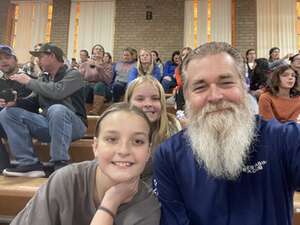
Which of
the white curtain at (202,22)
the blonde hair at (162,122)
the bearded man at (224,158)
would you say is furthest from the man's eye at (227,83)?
the white curtain at (202,22)

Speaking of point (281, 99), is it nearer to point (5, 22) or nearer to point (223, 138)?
point (223, 138)

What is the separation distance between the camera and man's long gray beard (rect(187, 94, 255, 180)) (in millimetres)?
907

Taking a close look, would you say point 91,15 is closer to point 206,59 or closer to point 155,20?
point 155,20

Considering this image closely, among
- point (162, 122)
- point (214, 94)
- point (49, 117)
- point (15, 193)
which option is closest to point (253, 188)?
point (214, 94)

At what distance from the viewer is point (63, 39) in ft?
24.4

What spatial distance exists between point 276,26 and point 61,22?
4.65 meters

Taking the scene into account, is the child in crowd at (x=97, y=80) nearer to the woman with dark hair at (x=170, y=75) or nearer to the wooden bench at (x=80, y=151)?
the woman with dark hair at (x=170, y=75)

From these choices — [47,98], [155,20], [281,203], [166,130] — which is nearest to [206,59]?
[281,203]

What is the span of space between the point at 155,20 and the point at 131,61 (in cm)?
299

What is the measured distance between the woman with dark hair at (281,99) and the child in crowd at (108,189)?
1986 mm

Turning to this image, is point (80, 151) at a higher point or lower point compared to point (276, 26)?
lower

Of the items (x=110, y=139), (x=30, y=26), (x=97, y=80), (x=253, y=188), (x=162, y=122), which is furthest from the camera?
(x=30, y=26)

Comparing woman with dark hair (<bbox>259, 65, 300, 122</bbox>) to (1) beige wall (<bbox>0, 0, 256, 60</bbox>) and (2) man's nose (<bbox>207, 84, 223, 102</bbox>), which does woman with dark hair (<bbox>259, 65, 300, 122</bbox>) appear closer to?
(2) man's nose (<bbox>207, 84, 223, 102</bbox>)

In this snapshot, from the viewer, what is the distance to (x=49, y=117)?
2080 millimetres
